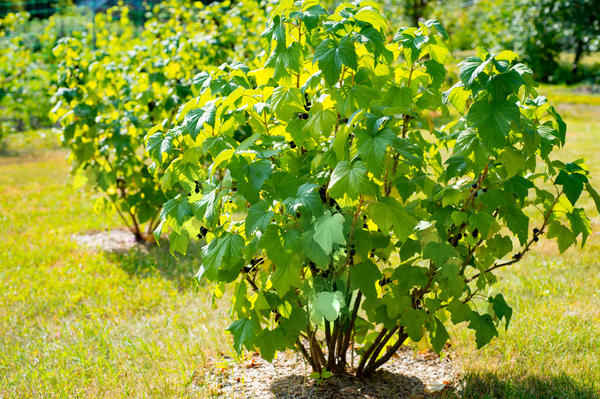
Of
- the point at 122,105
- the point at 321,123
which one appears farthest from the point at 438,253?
the point at 122,105

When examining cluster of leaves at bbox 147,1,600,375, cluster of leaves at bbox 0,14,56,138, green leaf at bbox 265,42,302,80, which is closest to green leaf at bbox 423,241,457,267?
cluster of leaves at bbox 147,1,600,375

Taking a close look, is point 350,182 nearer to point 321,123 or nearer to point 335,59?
point 321,123

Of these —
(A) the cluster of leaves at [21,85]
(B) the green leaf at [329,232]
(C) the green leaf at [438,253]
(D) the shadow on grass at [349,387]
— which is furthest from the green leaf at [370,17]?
(A) the cluster of leaves at [21,85]

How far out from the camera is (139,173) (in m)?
4.83

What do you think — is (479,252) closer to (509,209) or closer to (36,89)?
(509,209)

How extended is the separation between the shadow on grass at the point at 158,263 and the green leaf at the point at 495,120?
268cm

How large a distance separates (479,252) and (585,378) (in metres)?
0.87

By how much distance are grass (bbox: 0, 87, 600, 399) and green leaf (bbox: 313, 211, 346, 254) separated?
4.23 ft

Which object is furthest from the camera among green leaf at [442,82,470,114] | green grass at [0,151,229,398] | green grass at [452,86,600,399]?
green grass at [0,151,229,398]

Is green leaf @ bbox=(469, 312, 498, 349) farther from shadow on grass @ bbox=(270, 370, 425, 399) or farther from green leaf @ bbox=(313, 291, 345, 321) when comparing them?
green leaf @ bbox=(313, 291, 345, 321)

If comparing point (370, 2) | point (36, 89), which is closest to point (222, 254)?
point (370, 2)

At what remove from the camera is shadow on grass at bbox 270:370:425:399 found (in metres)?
2.52

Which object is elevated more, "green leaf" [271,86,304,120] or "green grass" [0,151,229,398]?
"green leaf" [271,86,304,120]

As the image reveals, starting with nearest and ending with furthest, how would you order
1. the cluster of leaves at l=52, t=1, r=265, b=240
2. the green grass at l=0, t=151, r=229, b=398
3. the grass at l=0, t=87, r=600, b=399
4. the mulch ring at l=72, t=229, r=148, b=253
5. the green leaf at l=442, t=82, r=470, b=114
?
the green leaf at l=442, t=82, r=470, b=114
the grass at l=0, t=87, r=600, b=399
the green grass at l=0, t=151, r=229, b=398
the cluster of leaves at l=52, t=1, r=265, b=240
the mulch ring at l=72, t=229, r=148, b=253
